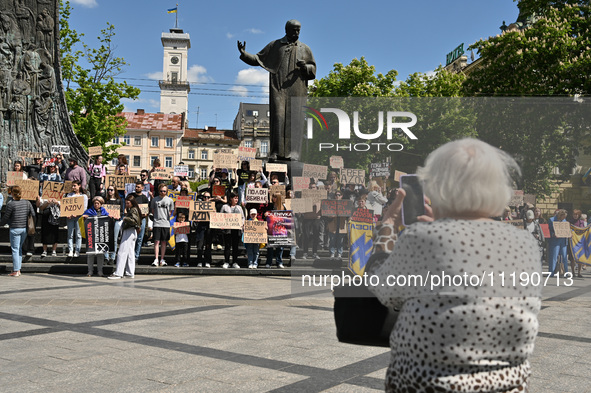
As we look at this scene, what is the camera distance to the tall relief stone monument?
20.1m

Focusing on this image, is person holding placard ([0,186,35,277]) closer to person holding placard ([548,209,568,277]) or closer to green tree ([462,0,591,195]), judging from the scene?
person holding placard ([548,209,568,277])

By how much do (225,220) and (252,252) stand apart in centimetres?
107

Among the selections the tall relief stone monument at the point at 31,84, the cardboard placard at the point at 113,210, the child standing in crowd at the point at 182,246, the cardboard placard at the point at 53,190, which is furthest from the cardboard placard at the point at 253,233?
the tall relief stone monument at the point at 31,84

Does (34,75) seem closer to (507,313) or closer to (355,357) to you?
(355,357)

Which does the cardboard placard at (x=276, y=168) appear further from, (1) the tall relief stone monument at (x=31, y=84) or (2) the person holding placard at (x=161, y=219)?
(1) the tall relief stone monument at (x=31, y=84)

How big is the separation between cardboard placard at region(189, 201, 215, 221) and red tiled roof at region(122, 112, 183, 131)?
92.2 metres

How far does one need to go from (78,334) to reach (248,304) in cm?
310

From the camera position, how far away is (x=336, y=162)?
521cm

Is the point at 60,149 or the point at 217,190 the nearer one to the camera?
the point at 217,190

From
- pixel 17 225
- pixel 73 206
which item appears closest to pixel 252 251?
pixel 73 206

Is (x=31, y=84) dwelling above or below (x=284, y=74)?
above

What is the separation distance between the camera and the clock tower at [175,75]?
402ft

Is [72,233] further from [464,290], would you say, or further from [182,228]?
[464,290]

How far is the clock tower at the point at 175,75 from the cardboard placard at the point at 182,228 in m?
111
